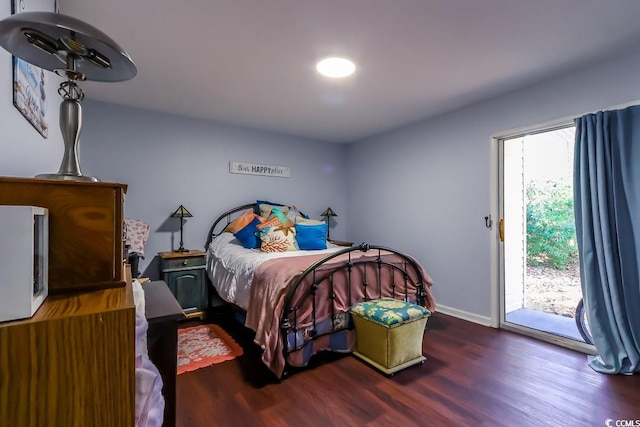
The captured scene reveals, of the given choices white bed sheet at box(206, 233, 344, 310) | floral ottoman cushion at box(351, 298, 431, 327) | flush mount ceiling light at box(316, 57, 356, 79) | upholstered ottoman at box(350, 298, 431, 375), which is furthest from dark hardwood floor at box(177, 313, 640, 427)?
flush mount ceiling light at box(316, 57, 356, 79)

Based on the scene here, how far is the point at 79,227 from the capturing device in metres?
0.77

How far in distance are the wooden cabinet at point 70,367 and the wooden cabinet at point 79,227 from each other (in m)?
0.16

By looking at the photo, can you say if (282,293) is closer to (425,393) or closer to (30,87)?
(425,393)

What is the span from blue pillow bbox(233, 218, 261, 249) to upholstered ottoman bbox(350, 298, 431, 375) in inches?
59.1

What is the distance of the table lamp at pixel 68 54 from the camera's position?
0.78 m

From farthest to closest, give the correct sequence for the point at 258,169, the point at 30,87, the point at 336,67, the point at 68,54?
the point at 258,169 < the point at 336,67 < the point at 30,87 < the point at 68,54

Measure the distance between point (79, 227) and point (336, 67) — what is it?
2.15 m

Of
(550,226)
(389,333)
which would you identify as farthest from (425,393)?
(550,226)

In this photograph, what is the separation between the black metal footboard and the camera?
213 centimetres

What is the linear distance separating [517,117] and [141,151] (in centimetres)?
399

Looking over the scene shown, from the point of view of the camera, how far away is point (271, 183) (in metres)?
4.27

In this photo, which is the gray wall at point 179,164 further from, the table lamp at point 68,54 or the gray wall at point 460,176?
the table lamp at point 68,54

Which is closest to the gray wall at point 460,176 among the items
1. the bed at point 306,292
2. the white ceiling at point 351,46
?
the white ceiling at point 351,46

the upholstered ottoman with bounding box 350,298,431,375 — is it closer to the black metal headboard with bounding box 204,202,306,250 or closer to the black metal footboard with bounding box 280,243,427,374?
the black metal footboard with bounding box 280,243,427,374
